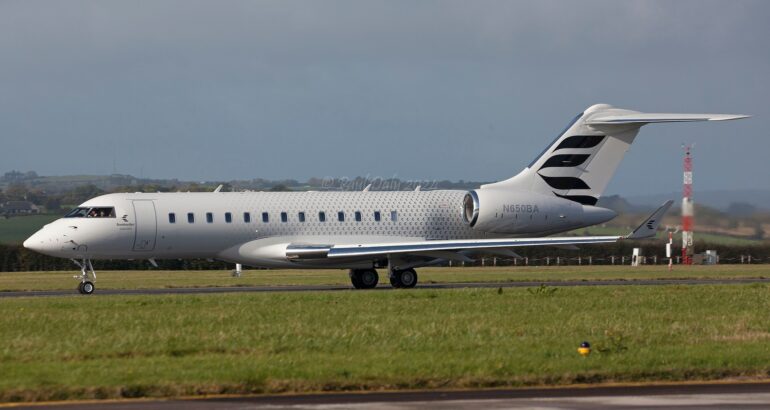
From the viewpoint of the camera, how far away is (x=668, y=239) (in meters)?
57.7

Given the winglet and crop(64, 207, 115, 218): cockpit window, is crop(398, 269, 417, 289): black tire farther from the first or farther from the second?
crop(64, 207, 115, 218): cockpit window

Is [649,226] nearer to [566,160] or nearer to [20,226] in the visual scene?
[566,160]

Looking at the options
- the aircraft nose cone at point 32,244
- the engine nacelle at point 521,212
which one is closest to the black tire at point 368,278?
the engine nacelle at point 521,212

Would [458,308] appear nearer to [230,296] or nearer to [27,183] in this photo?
[230,296]

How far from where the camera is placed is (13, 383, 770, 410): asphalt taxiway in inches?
535

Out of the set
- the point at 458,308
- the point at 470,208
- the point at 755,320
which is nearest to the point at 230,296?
the point at 458,308

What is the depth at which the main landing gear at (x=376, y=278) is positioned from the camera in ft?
122

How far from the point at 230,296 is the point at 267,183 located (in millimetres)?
41970

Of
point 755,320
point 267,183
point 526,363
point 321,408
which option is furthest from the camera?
point 267,183

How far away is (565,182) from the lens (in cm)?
3959

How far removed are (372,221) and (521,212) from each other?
4697mm

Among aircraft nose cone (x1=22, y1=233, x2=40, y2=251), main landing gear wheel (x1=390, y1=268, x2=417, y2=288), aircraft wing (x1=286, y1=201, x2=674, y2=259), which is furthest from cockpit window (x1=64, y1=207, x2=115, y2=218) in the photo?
main landing gear wheel (x1=390, y1=268, x2=417, y2=288)

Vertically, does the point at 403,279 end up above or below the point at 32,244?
below

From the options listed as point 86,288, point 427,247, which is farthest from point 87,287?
point 427,247
